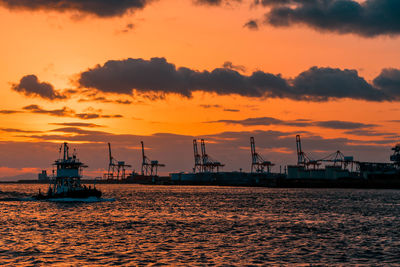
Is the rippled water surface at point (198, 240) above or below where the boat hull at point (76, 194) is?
below

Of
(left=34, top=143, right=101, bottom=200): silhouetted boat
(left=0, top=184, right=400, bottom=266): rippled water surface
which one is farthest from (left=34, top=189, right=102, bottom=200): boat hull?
(left=0, top=184, right=400, bottom=266): rippled water surface

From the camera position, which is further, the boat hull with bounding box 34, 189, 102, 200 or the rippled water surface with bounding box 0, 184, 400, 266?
the boat hull with bounding box 34, 189, 102, 200

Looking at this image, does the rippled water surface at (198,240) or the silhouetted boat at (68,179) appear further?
the silhouetted boat at (68,179)

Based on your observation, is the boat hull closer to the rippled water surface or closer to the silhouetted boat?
the silhouetted boat

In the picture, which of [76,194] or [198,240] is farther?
[76,194]

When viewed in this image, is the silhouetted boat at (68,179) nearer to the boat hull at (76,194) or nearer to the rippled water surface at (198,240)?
the boat hull at (76,194)

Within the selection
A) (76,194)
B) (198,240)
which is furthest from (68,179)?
(198,240)

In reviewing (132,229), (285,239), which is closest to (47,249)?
(132,229)

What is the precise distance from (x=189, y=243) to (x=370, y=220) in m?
38.9

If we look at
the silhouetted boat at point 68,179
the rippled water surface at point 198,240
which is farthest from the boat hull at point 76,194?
the rippled water surface at point 198,240

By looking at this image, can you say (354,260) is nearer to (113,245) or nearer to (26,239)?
(113,245)

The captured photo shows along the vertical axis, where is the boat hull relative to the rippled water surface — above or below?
above

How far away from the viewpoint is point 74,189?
4619 inches

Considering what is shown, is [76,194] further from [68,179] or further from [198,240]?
[198,240]
